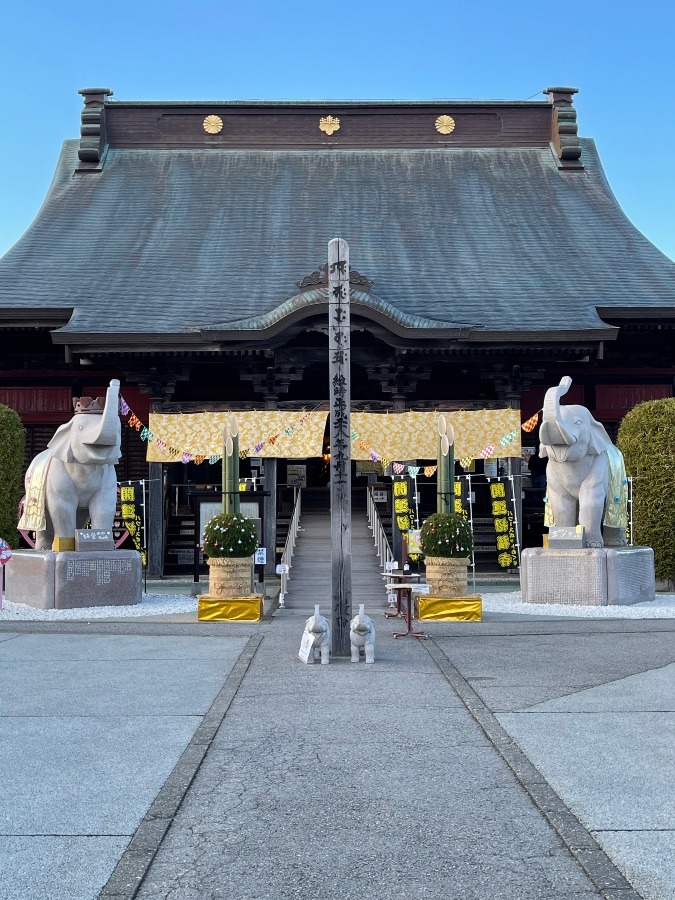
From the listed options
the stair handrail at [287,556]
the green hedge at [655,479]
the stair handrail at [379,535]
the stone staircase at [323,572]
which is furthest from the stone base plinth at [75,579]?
the green hedge at [655,479]

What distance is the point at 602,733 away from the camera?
5.60 meters

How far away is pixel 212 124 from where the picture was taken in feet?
79.7

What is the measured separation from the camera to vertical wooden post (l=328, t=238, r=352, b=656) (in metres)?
8.57

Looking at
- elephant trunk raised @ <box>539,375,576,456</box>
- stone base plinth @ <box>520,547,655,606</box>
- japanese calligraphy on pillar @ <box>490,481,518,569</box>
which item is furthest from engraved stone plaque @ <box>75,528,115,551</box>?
japanese calligraphy on pillar @ <box>490,481,518,569</box>

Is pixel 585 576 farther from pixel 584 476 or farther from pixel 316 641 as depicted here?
pixel 316 641

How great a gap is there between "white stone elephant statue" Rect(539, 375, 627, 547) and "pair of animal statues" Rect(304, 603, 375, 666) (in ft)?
17.8

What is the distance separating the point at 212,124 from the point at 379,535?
43.5 feet

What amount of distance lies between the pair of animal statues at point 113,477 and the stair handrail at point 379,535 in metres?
3.30

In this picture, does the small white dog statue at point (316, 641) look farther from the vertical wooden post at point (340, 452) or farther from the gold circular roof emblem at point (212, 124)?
the gold circular roof emblem at point (212, 124)

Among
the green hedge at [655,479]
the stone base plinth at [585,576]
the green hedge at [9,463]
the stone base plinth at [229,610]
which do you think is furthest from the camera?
the green hedge at [9,463]

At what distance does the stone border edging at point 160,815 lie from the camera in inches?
134

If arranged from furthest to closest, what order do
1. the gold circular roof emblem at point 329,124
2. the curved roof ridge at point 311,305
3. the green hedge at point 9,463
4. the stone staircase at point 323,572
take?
the gold circular roof emblem at point 329,124 → the curved roof ridge at point 311,305 → the green hedge at point 9,463 → the stone staircase at point 323,572

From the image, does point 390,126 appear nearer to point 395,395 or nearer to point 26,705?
point 395,395

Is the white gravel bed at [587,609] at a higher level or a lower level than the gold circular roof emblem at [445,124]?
lower
